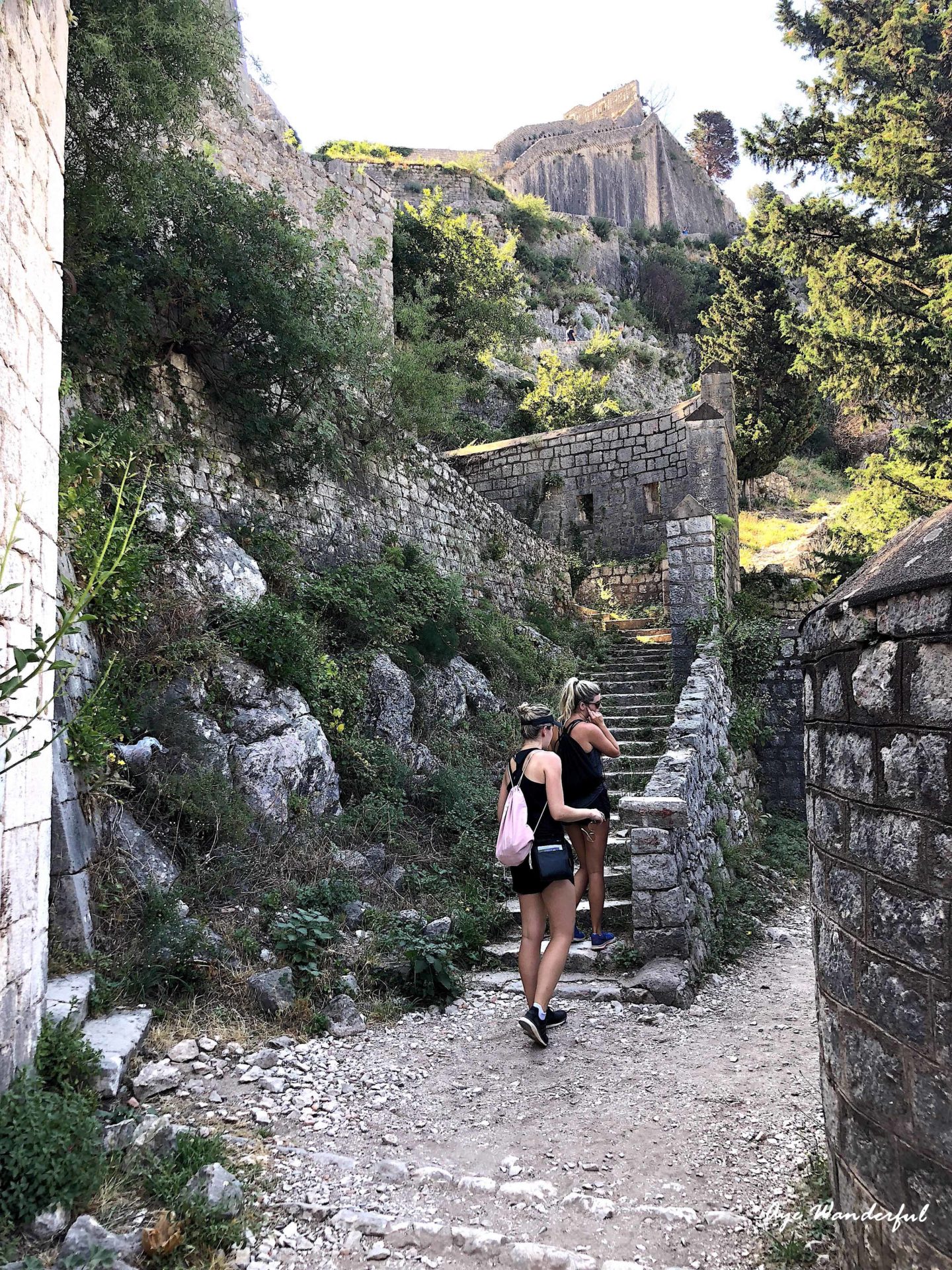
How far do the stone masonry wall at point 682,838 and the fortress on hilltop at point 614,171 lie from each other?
4164 centimetres

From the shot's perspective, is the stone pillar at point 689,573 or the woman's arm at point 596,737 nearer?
the woman's arm at point 596,737

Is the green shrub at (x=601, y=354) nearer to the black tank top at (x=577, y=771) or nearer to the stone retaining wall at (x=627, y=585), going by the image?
the stone retaining wall at (x=627, y=585)

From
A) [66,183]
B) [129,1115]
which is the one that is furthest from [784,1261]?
[66,183]

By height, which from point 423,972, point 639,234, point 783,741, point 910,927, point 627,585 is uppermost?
point 639,234

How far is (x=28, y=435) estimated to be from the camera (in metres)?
3.21

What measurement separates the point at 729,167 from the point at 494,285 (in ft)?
133

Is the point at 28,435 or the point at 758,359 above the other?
the point at 758,359

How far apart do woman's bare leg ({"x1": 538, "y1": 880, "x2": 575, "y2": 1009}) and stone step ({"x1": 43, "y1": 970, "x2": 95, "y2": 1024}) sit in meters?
2.13

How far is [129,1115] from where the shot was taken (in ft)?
10.1

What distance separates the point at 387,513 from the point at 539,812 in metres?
6.68

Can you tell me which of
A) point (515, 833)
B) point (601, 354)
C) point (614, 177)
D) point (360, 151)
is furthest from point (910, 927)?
point (614, 177)

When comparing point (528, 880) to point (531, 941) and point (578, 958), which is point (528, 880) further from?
point (578, 958)

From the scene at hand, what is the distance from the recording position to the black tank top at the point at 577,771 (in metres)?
5.32

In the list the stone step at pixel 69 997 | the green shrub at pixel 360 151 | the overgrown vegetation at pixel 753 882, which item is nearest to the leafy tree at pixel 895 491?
the overgrown vegetation at pixel 753 882
